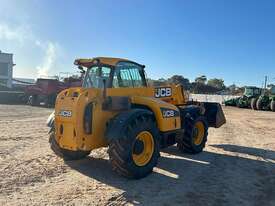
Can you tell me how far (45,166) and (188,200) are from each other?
319cm

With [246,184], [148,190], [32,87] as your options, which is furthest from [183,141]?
[32,87]

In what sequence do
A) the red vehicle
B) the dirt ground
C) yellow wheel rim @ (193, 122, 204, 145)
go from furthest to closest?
1. the red vehicle
2. yellow wheel rim @ (193, 122, 204, 145)
3. the dirt ground

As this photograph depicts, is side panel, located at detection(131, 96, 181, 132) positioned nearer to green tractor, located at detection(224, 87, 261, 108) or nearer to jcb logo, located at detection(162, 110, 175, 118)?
jcb logo, located at detection(162, 110, 175, 118)

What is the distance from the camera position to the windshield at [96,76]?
777 centimetres

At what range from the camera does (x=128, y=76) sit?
26.6 feet

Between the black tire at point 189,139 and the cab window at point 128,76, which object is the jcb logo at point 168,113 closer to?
the cab window at point 128,76

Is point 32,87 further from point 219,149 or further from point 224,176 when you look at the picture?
point 224,176

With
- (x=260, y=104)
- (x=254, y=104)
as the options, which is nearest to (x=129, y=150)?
(x=260, y=104)

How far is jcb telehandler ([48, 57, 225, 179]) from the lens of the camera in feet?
22.4

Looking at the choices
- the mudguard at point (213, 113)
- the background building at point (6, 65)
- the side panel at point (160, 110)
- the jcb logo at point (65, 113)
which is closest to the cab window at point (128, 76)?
the side panel at point (160, 110)

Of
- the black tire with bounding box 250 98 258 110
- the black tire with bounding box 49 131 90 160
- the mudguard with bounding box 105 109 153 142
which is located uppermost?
the black tire with bounding box 250 98 258 110

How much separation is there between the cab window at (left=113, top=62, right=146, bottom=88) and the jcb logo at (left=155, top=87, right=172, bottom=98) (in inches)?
31.5

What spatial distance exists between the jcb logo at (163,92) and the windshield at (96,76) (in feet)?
6.04

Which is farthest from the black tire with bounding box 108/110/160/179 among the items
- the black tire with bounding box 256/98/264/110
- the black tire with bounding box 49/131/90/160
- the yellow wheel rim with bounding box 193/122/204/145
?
the black tire with bounding box 256/98/264/110
